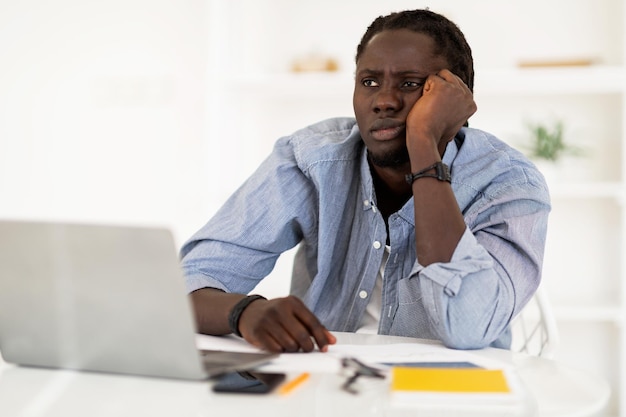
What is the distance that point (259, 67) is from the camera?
3.11 m

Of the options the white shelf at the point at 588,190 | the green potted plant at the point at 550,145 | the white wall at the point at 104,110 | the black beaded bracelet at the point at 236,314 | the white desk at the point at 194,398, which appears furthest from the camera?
the white wall at the point at 104,110

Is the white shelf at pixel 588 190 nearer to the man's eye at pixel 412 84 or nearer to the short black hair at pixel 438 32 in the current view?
the short black hair at pixel 438 32

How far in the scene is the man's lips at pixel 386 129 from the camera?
1.36 metres

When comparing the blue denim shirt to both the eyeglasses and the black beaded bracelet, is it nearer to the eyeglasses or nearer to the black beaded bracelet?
the black beaded bracelet

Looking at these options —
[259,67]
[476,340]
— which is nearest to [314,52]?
[259,67]

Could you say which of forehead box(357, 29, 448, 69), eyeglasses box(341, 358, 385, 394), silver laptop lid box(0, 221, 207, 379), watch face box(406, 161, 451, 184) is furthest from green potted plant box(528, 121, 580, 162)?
silver laptop lid box(0, 221, 207, 379)

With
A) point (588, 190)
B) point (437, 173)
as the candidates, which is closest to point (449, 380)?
point (437, 173)

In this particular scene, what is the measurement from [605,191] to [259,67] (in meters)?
1.41

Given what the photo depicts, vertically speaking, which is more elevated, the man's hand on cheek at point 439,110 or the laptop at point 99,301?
the man's hand on cheek at point 439,110

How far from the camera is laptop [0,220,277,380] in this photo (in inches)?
28.9

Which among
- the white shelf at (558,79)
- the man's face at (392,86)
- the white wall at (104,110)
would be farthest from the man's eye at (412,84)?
the white wall at (104,110)

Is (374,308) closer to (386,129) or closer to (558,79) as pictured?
(386,129)

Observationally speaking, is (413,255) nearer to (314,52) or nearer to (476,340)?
(476,340)

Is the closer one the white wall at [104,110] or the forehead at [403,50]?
the forehead at [403,50]
